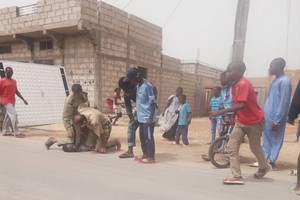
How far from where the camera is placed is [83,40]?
15422 mm

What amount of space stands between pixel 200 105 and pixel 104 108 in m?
12.7

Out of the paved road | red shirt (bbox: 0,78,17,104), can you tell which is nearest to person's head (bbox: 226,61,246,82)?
the paved road

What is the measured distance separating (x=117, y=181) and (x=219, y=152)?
83.1 inches

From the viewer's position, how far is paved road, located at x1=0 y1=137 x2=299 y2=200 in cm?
406

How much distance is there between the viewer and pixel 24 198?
3848mm

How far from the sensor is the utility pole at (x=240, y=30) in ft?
25.3

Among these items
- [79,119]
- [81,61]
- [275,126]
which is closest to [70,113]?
[79,119]

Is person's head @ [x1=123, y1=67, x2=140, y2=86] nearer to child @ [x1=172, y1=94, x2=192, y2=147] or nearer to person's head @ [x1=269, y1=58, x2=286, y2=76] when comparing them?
person's head @ [x1=269, y1=58, x2=286, y2=76]

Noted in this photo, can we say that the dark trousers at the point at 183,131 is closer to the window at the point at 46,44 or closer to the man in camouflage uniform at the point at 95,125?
the man in camouflage uniform at the point at 95,125

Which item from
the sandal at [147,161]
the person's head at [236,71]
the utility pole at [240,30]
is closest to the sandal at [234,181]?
the person's head at [236,71]

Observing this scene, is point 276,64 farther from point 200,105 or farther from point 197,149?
point 200,105

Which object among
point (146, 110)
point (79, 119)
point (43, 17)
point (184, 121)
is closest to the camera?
point (146, 110)

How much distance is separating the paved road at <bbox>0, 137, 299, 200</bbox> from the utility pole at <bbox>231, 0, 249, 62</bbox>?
2941 millimetres

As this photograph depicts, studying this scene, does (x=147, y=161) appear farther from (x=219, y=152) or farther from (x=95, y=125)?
(x=95, y=125)
